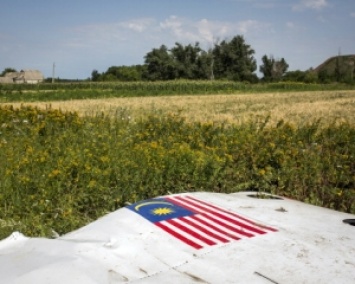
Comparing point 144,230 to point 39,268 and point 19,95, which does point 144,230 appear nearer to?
point 39,268

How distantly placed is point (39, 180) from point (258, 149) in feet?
9.85

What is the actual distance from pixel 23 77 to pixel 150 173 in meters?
100

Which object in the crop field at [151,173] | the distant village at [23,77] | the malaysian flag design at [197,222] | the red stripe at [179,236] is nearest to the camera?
the red stripe at [179,236]

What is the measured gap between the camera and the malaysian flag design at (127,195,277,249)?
2385 mm

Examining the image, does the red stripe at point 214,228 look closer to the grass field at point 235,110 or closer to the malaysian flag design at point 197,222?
the malaysian flag design at point 197,222

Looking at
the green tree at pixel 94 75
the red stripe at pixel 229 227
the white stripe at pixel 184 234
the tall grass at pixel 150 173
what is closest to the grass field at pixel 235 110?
the tall grass at pixel 150 173

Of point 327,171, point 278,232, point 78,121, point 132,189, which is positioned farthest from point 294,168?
point 78,121

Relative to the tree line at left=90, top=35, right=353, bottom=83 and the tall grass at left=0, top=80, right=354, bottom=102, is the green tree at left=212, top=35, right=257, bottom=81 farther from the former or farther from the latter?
the tall grass at left=0, top=80, right=354, bottom=102

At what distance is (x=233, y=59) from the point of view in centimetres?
7006

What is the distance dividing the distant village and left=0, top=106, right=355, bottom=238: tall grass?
95.6 meters

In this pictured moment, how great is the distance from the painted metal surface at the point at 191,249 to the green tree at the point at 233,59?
6830cm

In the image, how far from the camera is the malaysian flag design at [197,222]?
2.38m

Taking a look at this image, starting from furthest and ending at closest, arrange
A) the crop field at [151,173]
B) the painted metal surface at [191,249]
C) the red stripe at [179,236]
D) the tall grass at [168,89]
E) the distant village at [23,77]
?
1. the distant village at [23,77]
2. the tall grass at [168,89]
3. the crop field at [151,173]
4. the red stripe at [179,236]
5. the painted metal surface at [191,249]

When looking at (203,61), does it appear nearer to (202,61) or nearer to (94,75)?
(202,61)
